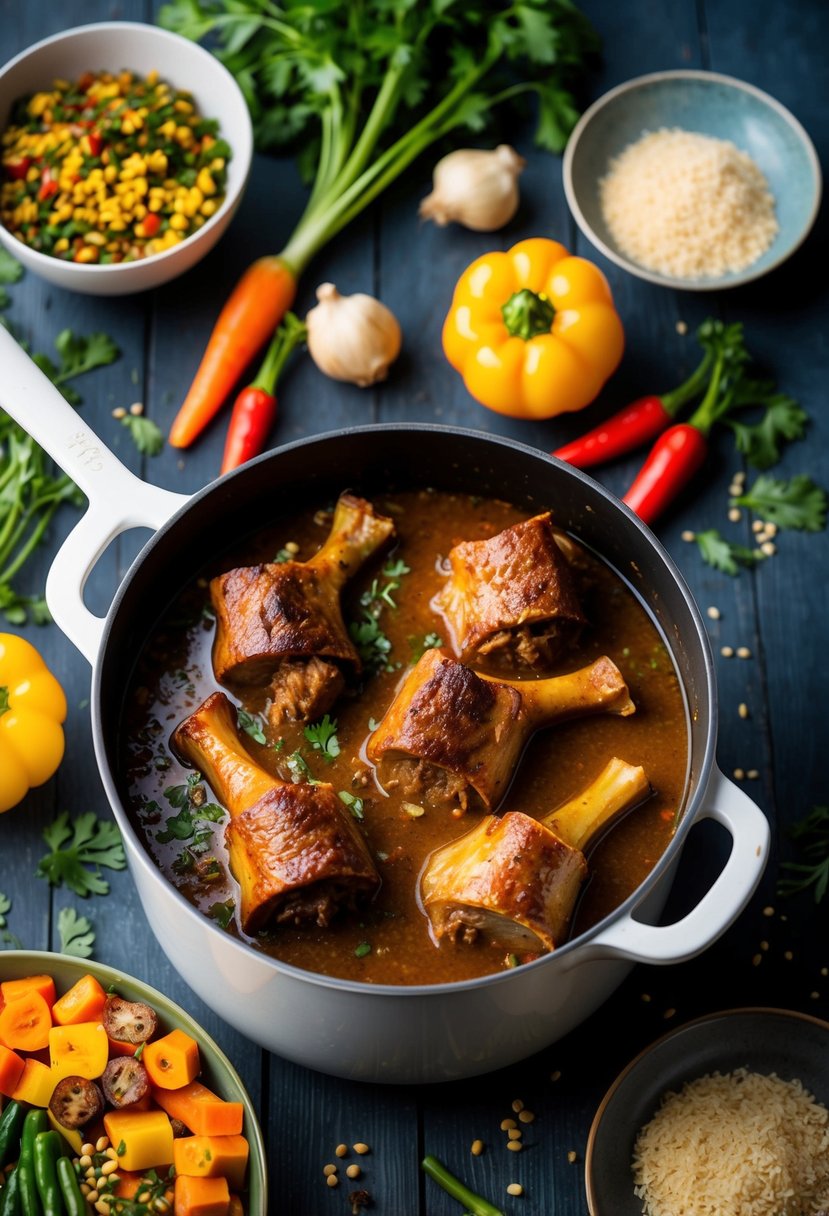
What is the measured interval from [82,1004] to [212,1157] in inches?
20.1

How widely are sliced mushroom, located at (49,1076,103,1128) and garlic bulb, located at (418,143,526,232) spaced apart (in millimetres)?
2867

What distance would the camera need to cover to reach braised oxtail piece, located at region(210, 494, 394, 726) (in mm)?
3332

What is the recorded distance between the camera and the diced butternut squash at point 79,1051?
3.43m

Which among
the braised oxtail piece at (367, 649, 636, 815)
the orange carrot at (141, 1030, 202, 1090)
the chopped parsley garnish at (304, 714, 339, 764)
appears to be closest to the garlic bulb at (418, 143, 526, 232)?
the braised oxtail piece at (367, 649, 636, 815)

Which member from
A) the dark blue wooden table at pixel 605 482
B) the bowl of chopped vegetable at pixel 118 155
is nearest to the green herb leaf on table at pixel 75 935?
the dark blue wooden table at pixel 605 482

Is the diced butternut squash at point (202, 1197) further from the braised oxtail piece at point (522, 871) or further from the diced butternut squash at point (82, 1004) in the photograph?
the braised oxtail piece at point (522, 871)

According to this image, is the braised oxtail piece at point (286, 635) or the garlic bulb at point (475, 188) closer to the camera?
the braised oxtail piece at point (286, 635)

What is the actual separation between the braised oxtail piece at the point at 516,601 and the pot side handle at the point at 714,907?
23.9 inches

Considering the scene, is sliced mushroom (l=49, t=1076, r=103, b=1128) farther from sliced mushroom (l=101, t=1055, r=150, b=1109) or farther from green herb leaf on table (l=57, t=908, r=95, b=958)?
green herb leaf on table (l=57, t=908, r=95, b=958)

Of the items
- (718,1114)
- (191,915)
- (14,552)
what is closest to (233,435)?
(14,552)

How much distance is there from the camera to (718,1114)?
11.4 feet

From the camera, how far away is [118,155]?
441cm

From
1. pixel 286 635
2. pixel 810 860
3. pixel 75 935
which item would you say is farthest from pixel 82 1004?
pixel 810 860

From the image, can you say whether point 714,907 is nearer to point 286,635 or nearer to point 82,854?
point 286,635
